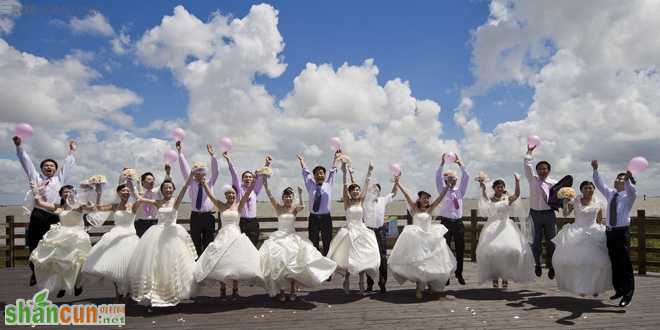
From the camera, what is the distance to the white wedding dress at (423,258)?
24.3 ft

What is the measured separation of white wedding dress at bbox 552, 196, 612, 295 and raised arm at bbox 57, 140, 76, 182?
8.89m

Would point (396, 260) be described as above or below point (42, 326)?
above

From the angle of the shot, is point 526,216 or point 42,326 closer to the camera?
point 42,326

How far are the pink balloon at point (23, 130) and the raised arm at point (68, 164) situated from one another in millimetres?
767

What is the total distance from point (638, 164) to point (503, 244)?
245 cm

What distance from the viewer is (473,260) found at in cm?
1286

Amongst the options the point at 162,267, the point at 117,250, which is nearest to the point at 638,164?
the point at 162,267

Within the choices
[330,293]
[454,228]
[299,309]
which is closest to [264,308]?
[299,309]

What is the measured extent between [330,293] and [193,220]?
3125 millimetres

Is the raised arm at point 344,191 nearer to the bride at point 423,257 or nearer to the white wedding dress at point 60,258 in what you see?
the bride at point 423,257

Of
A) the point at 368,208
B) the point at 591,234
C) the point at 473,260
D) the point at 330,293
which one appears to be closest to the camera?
the point at 591,234

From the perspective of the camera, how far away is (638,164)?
7.05m

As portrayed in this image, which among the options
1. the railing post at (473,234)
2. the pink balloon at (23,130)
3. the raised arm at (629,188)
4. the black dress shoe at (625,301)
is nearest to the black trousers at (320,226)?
the black dress shoe at (625,301)

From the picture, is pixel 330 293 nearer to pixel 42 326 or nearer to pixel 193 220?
pixel 193 220
